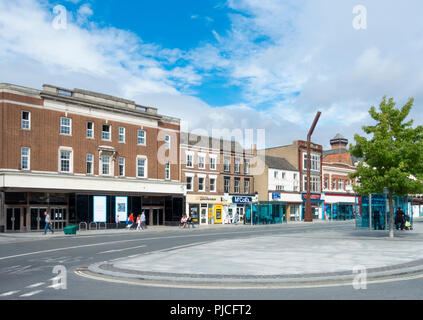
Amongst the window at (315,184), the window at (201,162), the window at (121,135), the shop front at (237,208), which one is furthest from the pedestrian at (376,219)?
the window at (315,184)

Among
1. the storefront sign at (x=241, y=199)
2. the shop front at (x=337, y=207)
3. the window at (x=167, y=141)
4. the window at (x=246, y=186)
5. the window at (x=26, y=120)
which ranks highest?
the window at (x=26, y=120)

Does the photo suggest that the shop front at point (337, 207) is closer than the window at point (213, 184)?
No

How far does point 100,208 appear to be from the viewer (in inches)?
1649

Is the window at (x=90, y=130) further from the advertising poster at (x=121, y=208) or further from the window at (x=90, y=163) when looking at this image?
the advertising poster at (x=121, y=208)

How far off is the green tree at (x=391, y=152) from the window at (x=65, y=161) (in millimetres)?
25092

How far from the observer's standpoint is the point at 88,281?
471 inches

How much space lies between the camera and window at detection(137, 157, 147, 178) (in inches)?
1822

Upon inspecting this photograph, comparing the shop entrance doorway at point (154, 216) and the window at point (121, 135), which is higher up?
the window at point (121, 135)

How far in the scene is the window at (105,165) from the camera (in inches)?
1693

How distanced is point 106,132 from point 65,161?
5.20m

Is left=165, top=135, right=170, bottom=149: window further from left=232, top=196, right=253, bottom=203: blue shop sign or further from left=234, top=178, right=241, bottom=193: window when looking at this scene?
left=234, top=178, right=241, bottom=193: window
